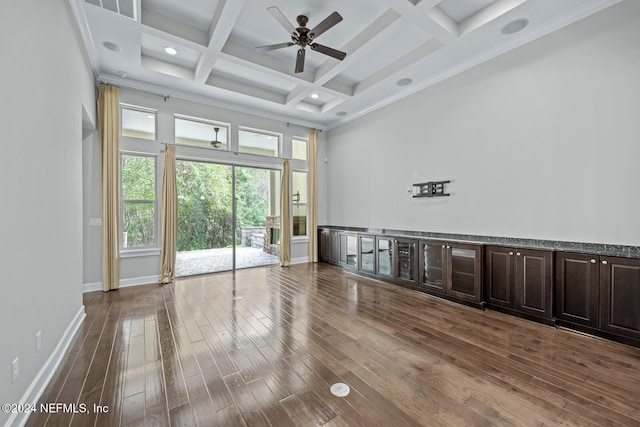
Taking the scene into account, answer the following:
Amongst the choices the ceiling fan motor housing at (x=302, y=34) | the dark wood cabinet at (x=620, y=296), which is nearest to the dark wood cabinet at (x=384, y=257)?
the dark wood cabinet at (x=620, y=296)

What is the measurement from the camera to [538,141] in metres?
3.56

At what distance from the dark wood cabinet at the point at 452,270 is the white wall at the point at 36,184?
4.66 m

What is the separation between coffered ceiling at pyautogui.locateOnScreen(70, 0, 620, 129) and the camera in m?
3.27

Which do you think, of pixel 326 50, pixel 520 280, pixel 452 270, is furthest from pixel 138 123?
pixel 520 280

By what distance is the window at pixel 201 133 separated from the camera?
18.1ft

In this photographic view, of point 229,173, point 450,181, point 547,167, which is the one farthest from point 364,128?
point 547,167

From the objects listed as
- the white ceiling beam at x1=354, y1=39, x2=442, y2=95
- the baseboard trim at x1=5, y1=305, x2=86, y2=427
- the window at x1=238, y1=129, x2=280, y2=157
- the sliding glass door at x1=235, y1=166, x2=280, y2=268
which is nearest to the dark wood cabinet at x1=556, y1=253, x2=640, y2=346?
the white ceiling beam at x1=354, y1=39, x2=442, y2=95

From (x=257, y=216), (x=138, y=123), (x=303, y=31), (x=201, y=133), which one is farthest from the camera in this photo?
(x=257, y=216)

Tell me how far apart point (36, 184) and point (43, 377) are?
151 centimetres

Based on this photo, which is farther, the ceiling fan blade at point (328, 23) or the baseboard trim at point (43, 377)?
the ceiling fan blade at point (328, 23)

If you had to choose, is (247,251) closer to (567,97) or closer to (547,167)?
(547,167)

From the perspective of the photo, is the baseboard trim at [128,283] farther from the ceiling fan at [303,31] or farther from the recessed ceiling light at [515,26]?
the recessed ceiling light at [515,26]

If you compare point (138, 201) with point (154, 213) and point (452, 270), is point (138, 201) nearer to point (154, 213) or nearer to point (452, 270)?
point (154, 213)

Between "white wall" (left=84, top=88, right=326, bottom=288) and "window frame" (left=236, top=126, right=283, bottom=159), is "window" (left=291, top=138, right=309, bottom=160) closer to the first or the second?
"white wall" (left=84, top=88, right=326, bottom=288)
